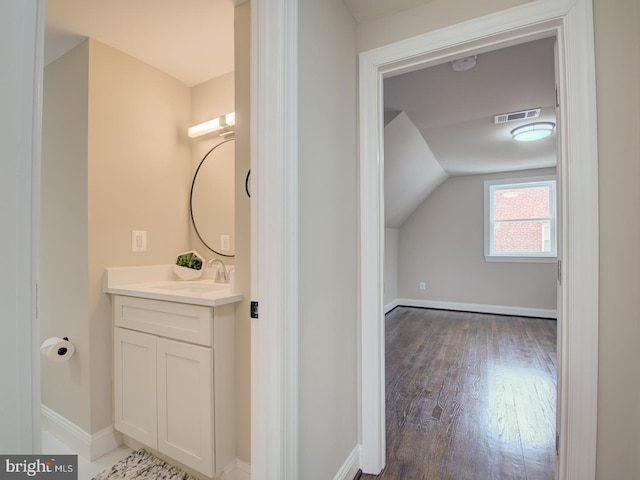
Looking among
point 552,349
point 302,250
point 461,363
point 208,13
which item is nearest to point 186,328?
point 302,250

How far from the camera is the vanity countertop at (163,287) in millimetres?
1422

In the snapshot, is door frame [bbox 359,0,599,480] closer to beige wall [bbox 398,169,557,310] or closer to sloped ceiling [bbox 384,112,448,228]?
Answer: sloped ceiling [bbox 384,112,448,228]

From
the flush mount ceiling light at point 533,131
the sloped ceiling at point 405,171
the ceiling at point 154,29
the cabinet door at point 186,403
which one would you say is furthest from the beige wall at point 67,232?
the flush mount ceiling light at point 533,131

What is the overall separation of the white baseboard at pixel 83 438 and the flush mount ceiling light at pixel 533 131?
4050 mm

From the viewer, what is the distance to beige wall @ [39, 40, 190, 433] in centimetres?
171

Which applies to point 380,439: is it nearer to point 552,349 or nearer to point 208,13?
point 208,13

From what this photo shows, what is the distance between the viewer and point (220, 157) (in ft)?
6.89

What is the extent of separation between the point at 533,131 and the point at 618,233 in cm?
243

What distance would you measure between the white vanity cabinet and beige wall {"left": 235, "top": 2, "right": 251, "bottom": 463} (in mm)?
40

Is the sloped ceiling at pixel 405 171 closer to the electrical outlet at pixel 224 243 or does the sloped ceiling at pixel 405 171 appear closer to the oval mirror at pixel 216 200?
the oval mirror at pixel 216 200

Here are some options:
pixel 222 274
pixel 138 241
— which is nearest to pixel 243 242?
pixel 222 274

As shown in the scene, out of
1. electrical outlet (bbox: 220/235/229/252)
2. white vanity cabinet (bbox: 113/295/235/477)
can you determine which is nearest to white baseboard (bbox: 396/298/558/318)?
electrical outlet (bbox: 220/235/229/252)

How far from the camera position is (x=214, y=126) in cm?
205

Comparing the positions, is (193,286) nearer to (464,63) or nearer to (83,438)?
(83,438)
